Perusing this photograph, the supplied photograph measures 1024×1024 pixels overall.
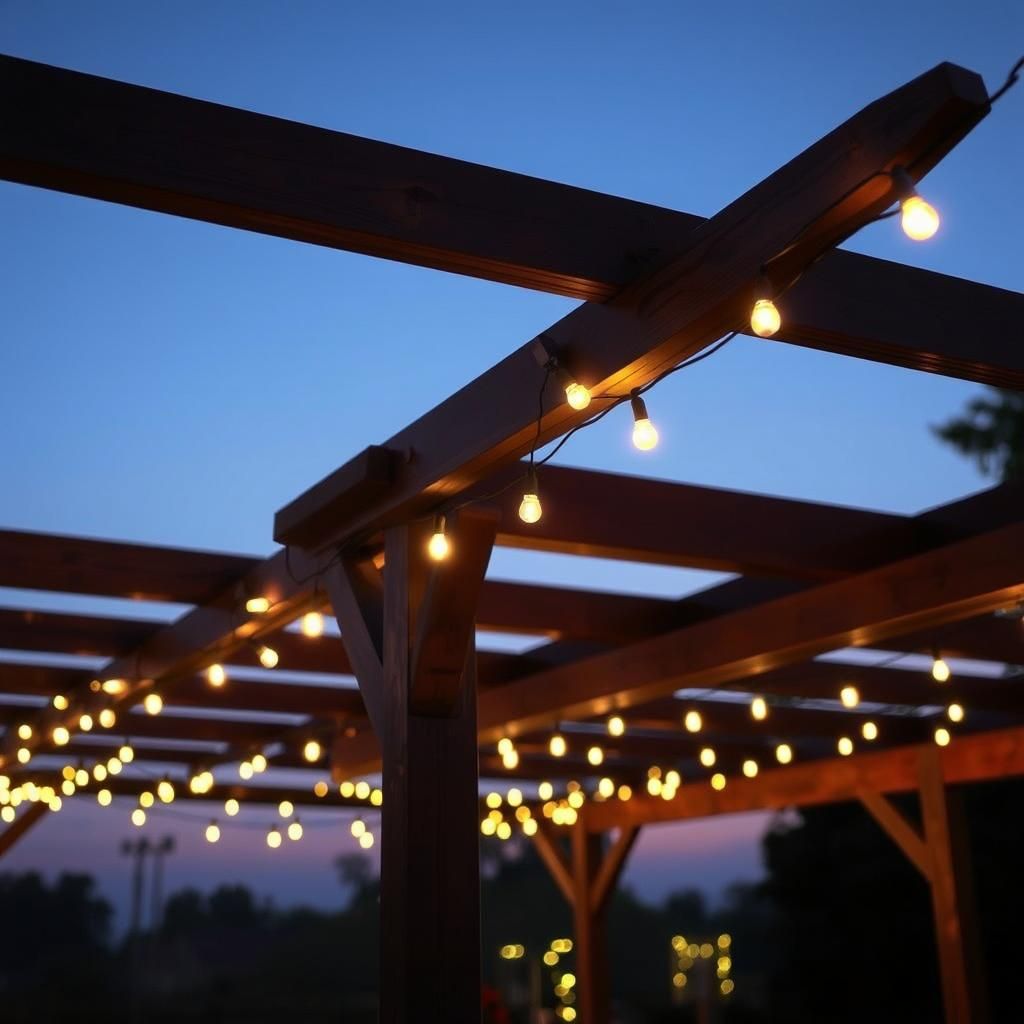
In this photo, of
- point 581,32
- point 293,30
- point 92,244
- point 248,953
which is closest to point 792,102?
point 581,32

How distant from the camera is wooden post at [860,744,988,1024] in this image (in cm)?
773

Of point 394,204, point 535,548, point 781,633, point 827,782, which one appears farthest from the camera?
point 827,782

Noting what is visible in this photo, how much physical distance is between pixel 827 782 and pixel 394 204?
753cm

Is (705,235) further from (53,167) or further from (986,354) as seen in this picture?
(53,167)

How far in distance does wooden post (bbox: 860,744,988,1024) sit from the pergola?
0.8 inches

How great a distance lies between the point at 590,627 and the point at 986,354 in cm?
286

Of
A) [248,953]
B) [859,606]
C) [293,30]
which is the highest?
[293,30]

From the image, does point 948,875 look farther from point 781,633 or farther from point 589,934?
point 589,934

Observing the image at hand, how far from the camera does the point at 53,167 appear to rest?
2.36 m

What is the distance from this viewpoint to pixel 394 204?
261cm

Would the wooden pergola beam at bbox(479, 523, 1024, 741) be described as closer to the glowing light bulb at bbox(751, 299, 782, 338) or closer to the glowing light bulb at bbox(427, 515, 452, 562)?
the glowing light bulb at bbox(427, 515, 452, 562)

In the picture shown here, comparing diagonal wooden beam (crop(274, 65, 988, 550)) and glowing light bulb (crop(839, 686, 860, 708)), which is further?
glowing light bulb (crop(839, 686, 860, 708))

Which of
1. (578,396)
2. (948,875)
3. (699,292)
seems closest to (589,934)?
(948,875)

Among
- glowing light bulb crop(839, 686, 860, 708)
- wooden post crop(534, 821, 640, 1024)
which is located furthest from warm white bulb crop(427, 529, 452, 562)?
wooden post crop(534, 821, 640, 1024)
